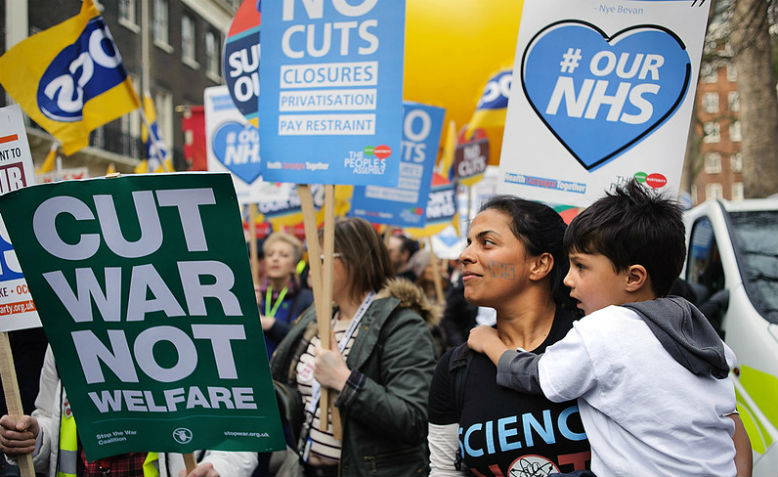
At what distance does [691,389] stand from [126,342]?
1.63 m

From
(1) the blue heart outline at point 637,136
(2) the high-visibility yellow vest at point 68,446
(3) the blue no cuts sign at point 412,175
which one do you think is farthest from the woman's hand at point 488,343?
(3) the blue no cuts sign at point 412,175

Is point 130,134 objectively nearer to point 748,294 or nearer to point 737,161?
point 748,294

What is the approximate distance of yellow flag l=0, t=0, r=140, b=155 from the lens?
11.6ft

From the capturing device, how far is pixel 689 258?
16.7 feet

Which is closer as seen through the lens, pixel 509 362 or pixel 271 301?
pixel 509 362

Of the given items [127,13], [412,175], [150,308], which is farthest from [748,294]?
[127,13]

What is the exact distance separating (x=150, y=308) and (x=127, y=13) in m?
3.54

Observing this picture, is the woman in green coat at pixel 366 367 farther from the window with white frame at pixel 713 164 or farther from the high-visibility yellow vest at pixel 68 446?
the window with white frame at pixel 713 164

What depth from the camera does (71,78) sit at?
12.3 feet

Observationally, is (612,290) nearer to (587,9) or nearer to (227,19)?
(587,9)

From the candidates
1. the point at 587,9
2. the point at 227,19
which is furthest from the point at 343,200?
the point at 587,9

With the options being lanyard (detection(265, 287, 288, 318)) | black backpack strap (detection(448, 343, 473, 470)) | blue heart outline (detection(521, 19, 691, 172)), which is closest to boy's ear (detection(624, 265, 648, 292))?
black backpack strap (detection(448, 343, 473, 470))

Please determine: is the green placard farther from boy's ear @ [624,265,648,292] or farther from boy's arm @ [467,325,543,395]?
boy's ear @ [624,265,648,292]

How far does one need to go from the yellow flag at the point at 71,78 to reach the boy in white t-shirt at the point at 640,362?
302 centimetres
